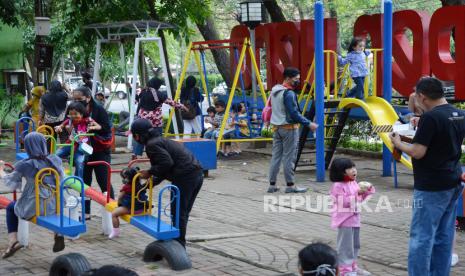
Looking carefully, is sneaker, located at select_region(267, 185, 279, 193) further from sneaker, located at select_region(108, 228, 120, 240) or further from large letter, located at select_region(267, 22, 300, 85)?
large letter, located at select_region(267, 22, 300, 85)

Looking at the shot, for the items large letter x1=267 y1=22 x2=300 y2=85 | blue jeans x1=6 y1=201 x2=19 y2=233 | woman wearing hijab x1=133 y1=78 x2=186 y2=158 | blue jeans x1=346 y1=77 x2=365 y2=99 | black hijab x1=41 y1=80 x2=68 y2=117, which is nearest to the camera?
blue jeans x1=6 y1=201 x2=19 y2=233

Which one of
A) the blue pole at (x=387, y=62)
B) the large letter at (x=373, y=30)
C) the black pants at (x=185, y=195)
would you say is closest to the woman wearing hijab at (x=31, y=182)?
the black pants at (x=185, y=195)

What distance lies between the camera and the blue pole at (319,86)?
12.7 metres

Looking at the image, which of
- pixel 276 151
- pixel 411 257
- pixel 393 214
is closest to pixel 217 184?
pixel 276 151

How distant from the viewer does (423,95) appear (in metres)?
5.93

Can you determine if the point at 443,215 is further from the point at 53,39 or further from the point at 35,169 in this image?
the point at 53,39

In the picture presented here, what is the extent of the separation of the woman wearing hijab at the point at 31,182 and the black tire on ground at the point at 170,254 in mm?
916

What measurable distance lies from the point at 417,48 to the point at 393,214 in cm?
566

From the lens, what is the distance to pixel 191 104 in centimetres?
1753

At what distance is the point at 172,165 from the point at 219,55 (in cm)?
1447

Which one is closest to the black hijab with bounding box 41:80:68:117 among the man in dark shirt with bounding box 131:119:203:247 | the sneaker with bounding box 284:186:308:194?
the sneaker with bounding box 284:186:308:194

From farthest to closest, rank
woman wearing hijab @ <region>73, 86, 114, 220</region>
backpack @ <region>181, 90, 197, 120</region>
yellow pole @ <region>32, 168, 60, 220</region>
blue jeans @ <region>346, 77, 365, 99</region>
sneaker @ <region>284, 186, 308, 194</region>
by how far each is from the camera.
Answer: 1. backpack @ <region>181, 90, 197, 120</region>
2. blue jeans @ <region>346, 77, 365, 99</region>
3. sneaker @ <region>284, 186, 308, 194</region>
4. woman wearing hijab @ <region>73, 86, 114, 220</region>
5. yellow pole @ <region>32, 168, 60, 220</region>

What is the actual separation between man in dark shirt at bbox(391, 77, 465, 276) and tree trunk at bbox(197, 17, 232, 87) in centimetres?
1516

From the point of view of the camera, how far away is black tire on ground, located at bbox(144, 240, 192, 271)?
23.4 ft
